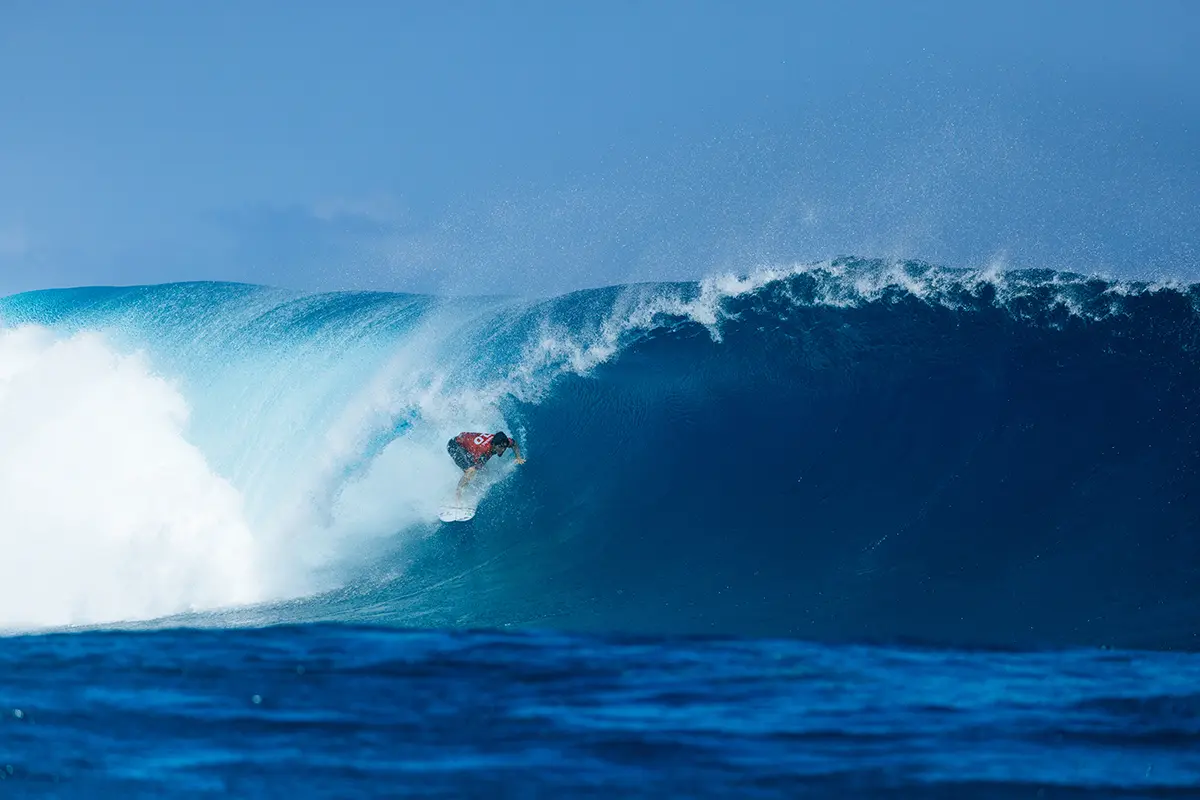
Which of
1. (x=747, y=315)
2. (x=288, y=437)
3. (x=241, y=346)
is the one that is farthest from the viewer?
(x=241, y=346)

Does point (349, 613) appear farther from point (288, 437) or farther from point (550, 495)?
point (288, 437)

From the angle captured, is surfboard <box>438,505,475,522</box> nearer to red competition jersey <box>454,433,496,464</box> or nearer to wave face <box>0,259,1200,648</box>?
wave face <box>0,259,1200,648</box>

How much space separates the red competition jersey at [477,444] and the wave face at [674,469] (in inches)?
13.0

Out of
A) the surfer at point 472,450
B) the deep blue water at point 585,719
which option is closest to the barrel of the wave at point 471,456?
the surfer at point 472,450

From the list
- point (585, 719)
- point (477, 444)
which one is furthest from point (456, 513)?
point (585, 719)

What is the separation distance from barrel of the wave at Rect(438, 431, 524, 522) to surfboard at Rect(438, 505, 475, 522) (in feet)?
0.06

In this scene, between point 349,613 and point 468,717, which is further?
point 349,613

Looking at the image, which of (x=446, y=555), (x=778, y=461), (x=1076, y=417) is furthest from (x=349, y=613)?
(x=1076, y=417)

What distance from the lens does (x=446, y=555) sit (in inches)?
355

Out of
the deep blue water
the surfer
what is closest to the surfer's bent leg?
the surfer

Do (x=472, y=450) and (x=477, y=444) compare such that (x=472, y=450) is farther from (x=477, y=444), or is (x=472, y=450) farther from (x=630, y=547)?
(x=630, y=547)

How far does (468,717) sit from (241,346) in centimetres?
995

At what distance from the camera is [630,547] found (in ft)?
29.1

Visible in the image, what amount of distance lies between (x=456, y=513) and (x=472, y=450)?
0.64 meters
